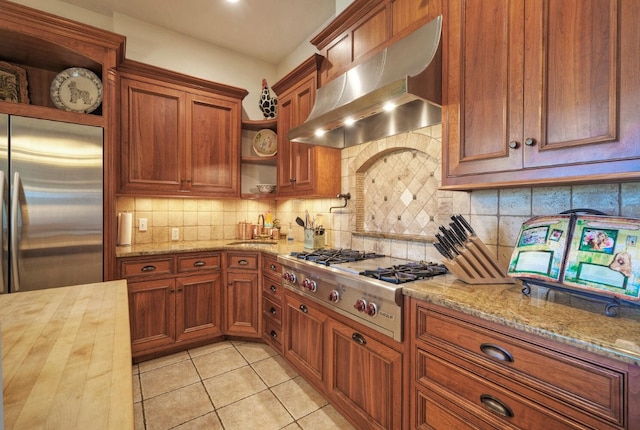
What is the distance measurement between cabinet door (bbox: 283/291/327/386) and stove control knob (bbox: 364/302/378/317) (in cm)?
44

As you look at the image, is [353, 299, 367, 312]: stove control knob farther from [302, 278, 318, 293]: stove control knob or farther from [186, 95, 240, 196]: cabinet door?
[186, 95, 240, 196]: cabinet door

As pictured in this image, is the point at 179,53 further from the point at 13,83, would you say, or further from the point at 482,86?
the point at 482,86

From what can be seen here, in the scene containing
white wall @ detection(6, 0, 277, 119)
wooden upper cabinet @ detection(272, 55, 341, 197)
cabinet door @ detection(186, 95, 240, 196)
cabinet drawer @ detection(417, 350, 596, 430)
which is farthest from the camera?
cabinet door @ detection(186, 95, 240, 196)

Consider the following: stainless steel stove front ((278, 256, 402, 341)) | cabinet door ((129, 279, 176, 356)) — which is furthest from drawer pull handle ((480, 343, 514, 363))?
cabinet door ((129, 279, 176, 356))

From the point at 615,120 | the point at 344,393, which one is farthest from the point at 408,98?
the point at 344,393

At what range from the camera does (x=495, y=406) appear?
1.03 metres

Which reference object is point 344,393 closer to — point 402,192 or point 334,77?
point 402,192

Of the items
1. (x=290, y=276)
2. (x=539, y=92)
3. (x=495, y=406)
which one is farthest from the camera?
(x=290, y=276)

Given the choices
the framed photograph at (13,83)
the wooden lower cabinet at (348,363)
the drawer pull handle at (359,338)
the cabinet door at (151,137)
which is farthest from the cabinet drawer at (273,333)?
the framed photograph at (13,83)

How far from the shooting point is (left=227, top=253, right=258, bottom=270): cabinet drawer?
272 centimetres

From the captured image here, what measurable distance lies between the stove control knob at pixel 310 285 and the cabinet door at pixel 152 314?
1.31 m

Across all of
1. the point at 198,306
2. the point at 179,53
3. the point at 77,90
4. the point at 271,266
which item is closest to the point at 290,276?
the point at 271,266

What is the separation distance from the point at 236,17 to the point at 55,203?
87.9 inches

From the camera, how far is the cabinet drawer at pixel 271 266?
245 centimetres
